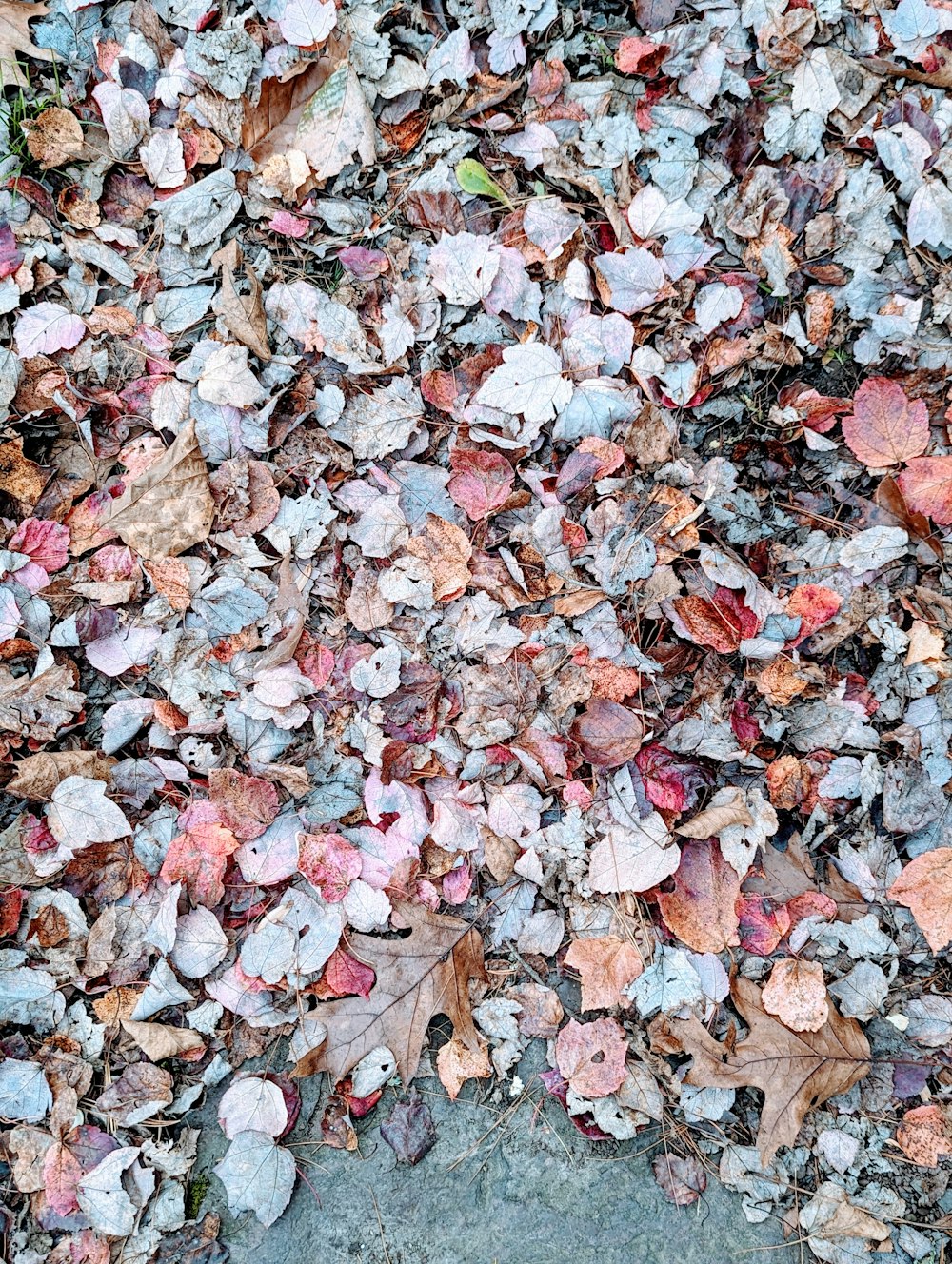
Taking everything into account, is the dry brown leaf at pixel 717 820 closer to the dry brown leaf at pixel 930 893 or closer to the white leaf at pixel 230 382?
the dry brown leaf at pixel 930 893

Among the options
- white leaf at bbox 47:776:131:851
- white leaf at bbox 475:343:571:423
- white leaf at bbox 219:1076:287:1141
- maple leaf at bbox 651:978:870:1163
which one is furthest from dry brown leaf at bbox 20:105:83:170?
maple leaf at bbox 651:978:870:1163

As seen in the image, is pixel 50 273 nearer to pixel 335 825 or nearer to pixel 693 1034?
pixel 335 825

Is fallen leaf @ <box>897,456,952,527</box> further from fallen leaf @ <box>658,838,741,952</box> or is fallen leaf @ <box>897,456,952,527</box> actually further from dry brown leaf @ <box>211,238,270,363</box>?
dry brown leaf @ <box>211,238,270,363</box>

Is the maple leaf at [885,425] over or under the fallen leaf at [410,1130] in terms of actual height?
over

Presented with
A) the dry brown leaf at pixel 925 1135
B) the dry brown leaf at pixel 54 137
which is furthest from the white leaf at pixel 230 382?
the dry brown leaf at pixel 925 1135

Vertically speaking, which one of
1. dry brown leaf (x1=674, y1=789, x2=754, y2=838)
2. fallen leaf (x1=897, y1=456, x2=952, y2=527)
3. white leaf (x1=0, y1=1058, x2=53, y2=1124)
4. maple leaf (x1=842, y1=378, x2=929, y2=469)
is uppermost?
maple leaf (x1=842, y1=378, x2=929, y2=469)

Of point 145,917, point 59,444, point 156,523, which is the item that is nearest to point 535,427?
point 156,523

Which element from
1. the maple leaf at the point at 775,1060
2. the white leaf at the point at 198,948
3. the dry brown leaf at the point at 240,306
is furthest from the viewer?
the dry brown leaf at the point at 240,306
